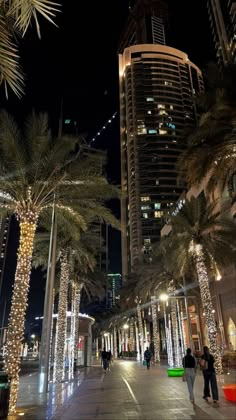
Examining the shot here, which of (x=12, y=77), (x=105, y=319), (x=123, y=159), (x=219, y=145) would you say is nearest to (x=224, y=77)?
(x=219, y=145)

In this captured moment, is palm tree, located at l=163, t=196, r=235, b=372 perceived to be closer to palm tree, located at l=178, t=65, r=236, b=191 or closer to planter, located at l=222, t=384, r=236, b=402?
palm tree, located at l=178, t=65, r=236, b=191

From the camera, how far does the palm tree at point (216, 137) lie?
40.3ft

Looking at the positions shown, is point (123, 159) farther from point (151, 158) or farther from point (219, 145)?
point (219, 145)

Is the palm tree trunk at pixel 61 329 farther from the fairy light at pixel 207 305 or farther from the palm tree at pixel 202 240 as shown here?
the fairy light at pixel 207 305

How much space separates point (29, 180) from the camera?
1247 cm

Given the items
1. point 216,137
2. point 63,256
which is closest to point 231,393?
point 216,137

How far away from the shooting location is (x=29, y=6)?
3686mm

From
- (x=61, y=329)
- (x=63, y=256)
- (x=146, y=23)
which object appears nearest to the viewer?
(x=61, y=329)

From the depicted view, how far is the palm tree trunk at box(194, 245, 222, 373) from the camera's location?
1975cm

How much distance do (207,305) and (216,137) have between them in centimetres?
1162

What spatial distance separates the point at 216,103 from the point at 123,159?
125 meters

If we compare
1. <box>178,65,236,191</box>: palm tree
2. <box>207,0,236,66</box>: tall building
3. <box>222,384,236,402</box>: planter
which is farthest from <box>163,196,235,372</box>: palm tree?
<box>207,0,236,66</box>: tall building

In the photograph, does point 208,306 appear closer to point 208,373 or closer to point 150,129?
point 208,373

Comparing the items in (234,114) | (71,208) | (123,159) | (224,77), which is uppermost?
(123,159)
